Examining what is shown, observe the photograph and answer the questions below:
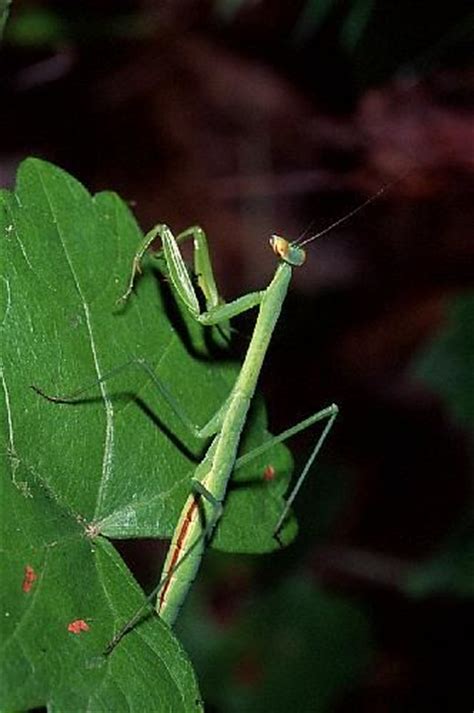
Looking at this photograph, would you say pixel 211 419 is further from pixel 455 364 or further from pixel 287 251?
pixel 455 364

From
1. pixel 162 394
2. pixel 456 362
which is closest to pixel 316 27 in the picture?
pixel 456 362

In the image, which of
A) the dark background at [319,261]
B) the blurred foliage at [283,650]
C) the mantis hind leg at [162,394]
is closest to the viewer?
the mantis hind leg at [162,394]

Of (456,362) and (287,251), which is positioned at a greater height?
(287,251)

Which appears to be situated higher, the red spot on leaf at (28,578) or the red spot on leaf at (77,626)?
the red spot on leaf at (28,578)

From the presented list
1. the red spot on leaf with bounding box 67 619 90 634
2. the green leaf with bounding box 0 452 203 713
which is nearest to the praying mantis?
the green leaf with bounding box 0 452 203 713

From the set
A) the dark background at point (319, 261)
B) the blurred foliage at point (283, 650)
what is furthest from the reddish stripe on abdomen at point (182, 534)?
the blurred foliage at point (283, 650)

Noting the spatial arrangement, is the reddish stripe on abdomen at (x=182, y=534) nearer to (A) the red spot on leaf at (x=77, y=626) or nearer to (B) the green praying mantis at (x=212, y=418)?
(B) the green praying mantis at (x=212, y=418)

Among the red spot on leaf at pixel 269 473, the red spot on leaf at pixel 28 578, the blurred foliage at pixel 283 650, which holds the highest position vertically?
the red spot on leaf at pixel 28 578
